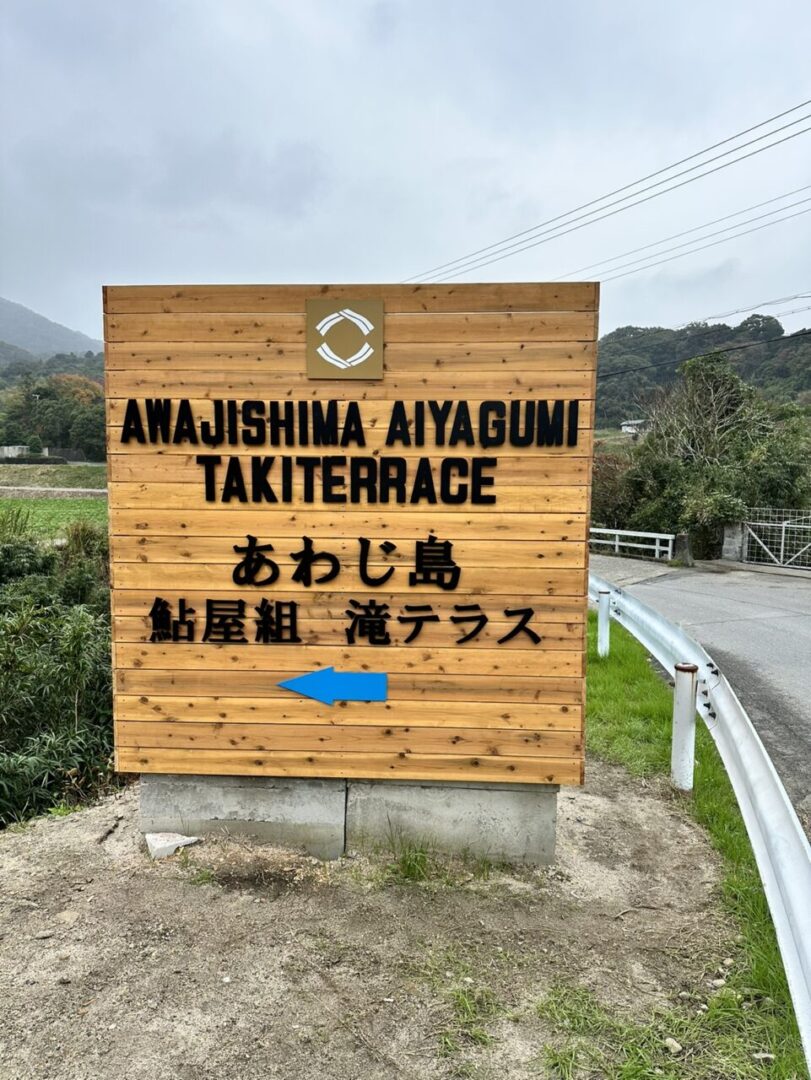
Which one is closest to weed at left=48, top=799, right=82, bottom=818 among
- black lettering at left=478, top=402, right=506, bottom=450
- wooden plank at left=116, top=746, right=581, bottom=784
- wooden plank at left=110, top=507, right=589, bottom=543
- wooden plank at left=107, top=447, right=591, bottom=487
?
wooden plank at left=116, top=746, right=581, bottom=784

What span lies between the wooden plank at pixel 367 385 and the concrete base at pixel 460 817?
2075 millimetres

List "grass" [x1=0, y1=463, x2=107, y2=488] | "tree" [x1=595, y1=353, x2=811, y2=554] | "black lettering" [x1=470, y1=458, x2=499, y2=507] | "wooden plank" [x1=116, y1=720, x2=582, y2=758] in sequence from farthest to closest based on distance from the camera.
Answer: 1. "grass" [x1=0, y1=463, x2=107, y2=488]
2. "tree" [x1=595, y1=353, x2=811, y2=554]
3. "wooden plank" [x1=116, y1=720, x2=582, y2=758]
4. "black lettering" [x1=470, y1=458, x2=499, y2=507]

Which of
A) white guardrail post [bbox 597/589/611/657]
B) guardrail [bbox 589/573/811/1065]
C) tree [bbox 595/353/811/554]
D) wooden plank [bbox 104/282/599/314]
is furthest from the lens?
tree [bbox 595/353/811/554]

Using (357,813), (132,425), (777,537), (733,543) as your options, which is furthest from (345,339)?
(733,543)

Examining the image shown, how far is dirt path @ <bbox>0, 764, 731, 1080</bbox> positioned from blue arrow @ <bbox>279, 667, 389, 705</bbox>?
89 cm

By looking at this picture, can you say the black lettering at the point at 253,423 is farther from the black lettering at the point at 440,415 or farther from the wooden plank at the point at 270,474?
the black lettering at the point at 440,415

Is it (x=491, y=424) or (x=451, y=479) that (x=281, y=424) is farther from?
(x=491, y=424)

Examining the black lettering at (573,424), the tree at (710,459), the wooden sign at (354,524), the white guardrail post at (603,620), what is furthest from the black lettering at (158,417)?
the tree at (710,459)

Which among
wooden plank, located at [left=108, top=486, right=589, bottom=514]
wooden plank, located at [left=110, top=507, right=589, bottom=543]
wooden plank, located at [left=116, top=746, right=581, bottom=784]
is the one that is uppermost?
wooden plank, located at [left=108, top=486, right=589, bottom=514]

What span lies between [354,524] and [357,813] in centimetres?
158

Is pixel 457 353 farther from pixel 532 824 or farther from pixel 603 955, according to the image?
pixel 603 955

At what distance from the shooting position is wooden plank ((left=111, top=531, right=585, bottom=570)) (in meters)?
3.68

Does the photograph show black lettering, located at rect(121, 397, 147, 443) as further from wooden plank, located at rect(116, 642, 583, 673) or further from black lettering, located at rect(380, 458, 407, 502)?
black lettering, located at rect(380, 458, 407, 502)

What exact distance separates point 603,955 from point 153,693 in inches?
101
